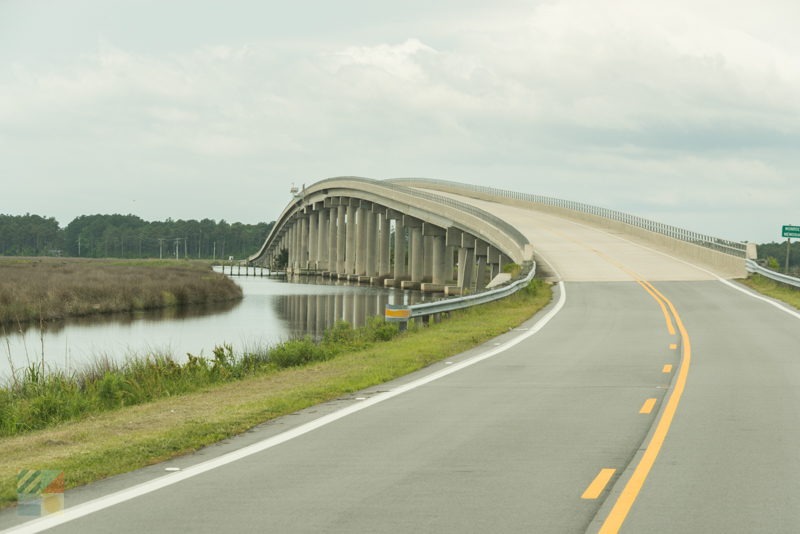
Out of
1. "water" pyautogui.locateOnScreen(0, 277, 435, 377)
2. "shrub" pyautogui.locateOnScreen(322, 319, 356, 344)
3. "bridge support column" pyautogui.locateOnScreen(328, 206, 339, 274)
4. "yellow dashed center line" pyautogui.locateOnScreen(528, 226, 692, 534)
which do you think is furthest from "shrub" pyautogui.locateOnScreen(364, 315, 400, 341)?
"bridge support column" pyautogui.locateOnScreen(328, 206, 339, 274)

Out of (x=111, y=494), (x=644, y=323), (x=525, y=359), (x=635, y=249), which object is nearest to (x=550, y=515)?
(x=111, y=494)

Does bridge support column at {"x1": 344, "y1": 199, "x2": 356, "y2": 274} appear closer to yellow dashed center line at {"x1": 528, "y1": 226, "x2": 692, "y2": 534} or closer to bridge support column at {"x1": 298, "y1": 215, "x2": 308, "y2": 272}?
bridge support column at {"x1": 298, "y1": 215, "x2": 308, "y2": 272}

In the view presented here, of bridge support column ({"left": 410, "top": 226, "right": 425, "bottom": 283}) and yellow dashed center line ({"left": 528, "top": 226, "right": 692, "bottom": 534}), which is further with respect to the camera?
bridge support column ({"left": 410, "top": 226, "right": 425, "bottom": 283})

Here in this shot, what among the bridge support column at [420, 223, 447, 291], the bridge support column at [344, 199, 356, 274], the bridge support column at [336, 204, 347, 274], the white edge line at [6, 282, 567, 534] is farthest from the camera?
the bridge support column at [336, 204, 347, 274]

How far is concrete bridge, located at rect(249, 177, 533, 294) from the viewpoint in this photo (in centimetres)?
6781

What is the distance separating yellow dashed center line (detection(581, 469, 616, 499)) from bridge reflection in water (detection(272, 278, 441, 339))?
1130 inches

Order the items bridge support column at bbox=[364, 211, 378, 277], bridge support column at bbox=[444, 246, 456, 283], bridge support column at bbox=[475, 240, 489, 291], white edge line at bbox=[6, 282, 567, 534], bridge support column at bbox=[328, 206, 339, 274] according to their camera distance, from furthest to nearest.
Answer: bridge support column at bbox=[328, 206, 339, 274] → bridge support column at bbox=[364, 211, 378, 277] → bridge support column at bbox=[444, 246, 456, 283] → bridge support column at bbox=[475, 240, 489, 291] → white edge line at bbox=[6, 282, 567, 534]

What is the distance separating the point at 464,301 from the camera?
2812 centimetres

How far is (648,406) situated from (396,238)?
86407 millimetres

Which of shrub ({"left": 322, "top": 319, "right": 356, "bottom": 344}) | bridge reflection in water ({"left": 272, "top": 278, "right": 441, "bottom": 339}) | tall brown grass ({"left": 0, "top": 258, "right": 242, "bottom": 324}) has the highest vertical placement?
shrub ({"left": 322, "top": 319, "right": 356, "bottom": 344})

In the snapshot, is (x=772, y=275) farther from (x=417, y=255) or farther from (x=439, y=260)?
(x=417, y=255)

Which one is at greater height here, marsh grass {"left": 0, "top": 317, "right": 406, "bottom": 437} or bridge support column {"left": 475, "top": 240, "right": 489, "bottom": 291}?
bridge support column {"left": 475, "top": 240, "right": 489, "bottom": 291}

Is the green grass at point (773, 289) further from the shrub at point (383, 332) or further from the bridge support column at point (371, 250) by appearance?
the bridge support column at point (371, 250)

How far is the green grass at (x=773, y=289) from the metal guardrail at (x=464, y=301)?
887 cm
